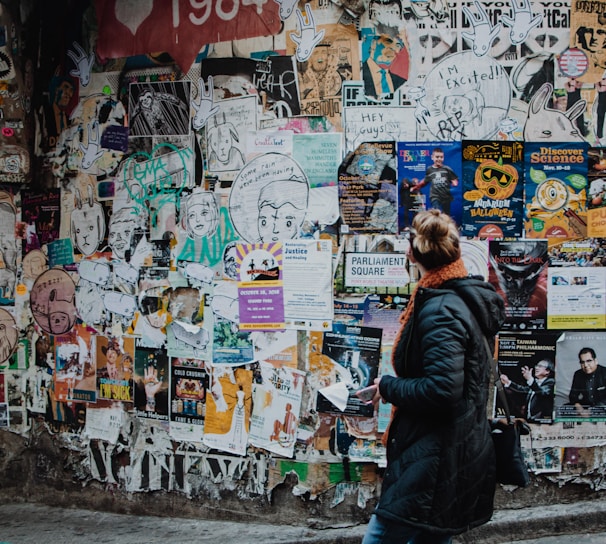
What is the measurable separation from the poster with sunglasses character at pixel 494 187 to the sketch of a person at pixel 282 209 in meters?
1.00

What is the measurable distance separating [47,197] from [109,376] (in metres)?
1.32

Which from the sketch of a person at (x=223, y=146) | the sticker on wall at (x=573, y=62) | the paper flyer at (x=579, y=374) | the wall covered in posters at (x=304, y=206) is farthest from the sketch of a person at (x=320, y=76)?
the paper flyer at (x=579, y=374)

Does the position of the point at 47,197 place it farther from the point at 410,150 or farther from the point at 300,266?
the point at 410,150

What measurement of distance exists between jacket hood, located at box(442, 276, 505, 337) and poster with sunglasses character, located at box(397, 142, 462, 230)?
1.40 meters

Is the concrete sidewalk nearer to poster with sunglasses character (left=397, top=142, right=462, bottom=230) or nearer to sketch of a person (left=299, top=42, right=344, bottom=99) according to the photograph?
poster with sunglasses character (left=397, top=142, right=462, bottom=230)

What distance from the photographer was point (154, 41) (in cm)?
447

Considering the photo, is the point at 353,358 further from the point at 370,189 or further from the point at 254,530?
the point at 254,530

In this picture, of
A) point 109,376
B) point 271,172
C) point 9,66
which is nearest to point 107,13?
point 9,66

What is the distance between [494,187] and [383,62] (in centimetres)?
101

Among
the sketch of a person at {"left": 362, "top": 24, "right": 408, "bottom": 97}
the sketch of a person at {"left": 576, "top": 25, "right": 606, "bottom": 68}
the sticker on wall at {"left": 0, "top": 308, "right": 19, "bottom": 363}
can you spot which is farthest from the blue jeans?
the sticker on wall at {"left": 0, "top": 308, "right": 19, "bottom": 363}

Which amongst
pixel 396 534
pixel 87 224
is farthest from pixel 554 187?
→ pixel 87 224

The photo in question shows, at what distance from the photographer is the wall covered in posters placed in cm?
413

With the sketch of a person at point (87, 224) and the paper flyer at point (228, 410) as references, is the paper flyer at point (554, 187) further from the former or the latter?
the sketch of a person at point (87, 224)

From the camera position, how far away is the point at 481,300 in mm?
2734
